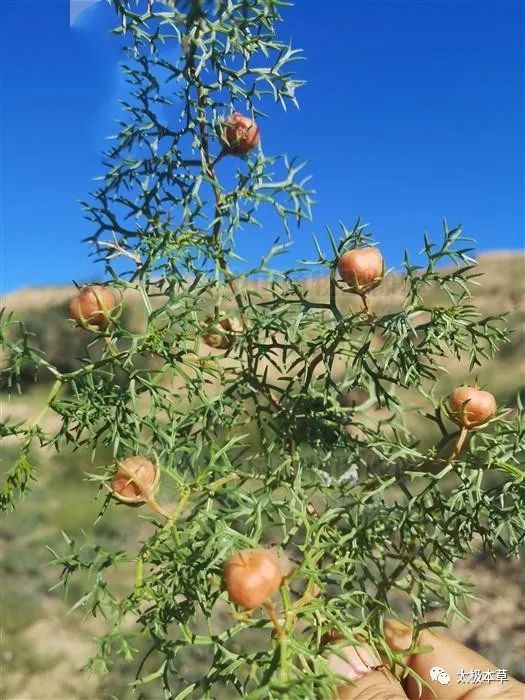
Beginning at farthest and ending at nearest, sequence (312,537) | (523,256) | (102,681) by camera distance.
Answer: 1. (523,256)
2. (102,681)
3. (312,537)

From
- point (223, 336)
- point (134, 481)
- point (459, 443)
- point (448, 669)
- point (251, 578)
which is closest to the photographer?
point (251, 578)

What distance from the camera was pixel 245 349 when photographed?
1070mm

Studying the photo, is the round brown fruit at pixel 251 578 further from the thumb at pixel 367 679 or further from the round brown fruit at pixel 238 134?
the round brown fruit at pixel 238 134

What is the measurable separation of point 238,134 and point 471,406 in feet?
1.74

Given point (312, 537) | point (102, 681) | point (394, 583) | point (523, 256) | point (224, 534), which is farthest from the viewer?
point (523, 256)

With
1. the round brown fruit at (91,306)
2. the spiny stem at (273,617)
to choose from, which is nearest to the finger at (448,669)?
the spiny stem at (273,617)

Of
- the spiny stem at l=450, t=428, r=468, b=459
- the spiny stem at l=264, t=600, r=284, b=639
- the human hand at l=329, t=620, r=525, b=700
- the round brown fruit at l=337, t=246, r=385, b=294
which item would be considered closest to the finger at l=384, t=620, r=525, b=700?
the human hand at l=329, t=620, r=525, b=700

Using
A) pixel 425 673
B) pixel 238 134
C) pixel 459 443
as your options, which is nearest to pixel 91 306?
pixel 238 134

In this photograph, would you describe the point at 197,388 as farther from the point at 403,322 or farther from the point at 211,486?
the point at 403,322

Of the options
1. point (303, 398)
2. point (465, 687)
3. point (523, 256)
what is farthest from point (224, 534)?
point (523, 256)

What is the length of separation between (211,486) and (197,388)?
0.16 metres

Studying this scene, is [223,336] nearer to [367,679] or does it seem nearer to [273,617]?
[273,617]

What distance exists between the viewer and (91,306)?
3.17ft

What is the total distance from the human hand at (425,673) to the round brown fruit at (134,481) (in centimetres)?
45
